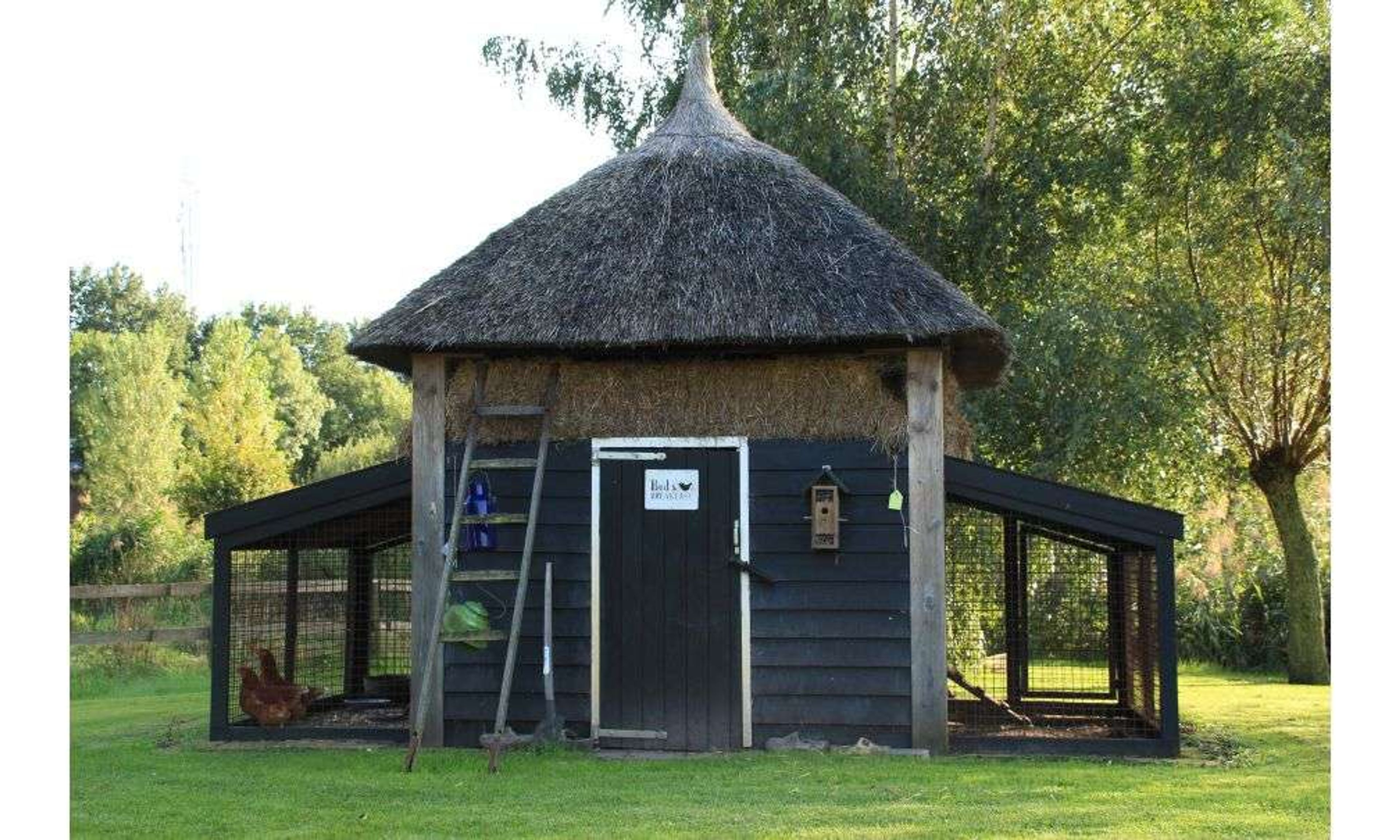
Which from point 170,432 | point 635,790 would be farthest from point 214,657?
A: point 170,432

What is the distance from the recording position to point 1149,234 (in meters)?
18.0

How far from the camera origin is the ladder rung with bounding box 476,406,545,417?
9859 millimetres

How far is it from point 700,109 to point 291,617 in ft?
17.7


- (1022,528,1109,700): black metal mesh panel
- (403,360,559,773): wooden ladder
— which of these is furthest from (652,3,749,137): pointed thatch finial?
(1022,528,1109,700): black metal mesh panel

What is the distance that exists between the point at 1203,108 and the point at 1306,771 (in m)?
9.10

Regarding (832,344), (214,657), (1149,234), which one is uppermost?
(1149,234)

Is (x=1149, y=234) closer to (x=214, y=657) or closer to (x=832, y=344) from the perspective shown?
(x=832, y=344)

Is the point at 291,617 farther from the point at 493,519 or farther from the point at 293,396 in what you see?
the point at 293,396

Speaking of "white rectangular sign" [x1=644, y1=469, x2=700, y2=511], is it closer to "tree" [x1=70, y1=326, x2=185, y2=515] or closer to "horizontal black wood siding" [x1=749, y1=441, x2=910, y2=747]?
"horizontal black wood siding" [x1=749, y1=441, x2=910, y2=747]

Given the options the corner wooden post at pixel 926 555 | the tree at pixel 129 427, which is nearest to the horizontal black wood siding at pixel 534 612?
the corner wooden post at pixel 926 555

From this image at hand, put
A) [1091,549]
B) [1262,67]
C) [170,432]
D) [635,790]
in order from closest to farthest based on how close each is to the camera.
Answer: [635,790], [1091,549], [1262,67], [170,432]

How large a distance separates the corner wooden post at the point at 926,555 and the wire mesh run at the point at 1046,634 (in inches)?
14.6

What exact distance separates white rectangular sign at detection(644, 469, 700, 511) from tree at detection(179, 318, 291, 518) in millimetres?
20465

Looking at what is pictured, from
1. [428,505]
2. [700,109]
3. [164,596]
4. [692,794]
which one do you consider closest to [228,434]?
[164,596]
